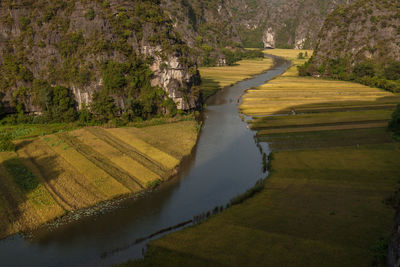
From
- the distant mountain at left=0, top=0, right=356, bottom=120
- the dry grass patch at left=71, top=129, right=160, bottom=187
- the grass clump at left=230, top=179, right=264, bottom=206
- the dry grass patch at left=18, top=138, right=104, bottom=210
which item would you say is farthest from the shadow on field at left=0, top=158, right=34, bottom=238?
the distant mountain at left=0, top=0, right=356, bottom=120

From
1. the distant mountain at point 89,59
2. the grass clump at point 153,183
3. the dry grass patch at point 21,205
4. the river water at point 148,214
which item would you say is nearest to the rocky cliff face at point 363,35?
the distant mountain at point 89,59

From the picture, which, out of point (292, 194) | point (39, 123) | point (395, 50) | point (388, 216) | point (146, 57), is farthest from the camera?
point (395, 50)

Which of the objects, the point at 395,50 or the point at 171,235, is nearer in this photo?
the point at 171,235

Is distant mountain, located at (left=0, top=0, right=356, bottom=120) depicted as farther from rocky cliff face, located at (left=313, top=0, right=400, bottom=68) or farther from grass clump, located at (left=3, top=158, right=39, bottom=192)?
rocky cliff face, located at (left=313, top=0, right=400, bottom=68)

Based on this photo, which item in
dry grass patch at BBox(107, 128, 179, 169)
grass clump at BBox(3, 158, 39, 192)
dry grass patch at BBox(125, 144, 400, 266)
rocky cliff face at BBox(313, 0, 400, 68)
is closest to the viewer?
dry grass patch at BBox(125, 144, 400, 266)

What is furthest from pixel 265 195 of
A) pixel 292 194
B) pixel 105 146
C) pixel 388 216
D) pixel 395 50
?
pixel 395 50

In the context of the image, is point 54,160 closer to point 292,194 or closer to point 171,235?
point 171,235

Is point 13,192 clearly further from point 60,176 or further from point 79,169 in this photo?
point 79,169
